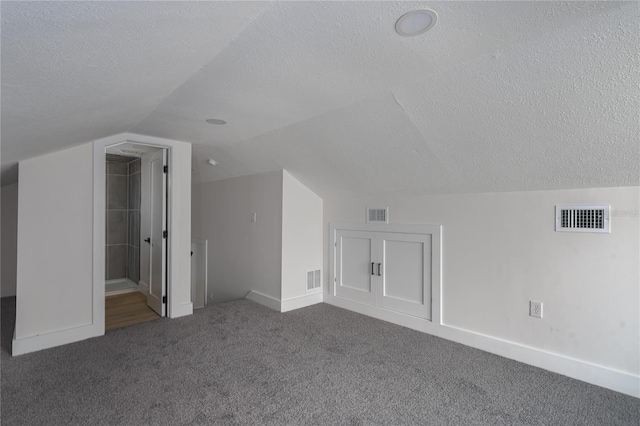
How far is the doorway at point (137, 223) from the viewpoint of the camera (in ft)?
12.8

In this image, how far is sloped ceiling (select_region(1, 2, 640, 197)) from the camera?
4.03 feet

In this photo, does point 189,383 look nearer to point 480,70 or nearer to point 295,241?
point 295,241

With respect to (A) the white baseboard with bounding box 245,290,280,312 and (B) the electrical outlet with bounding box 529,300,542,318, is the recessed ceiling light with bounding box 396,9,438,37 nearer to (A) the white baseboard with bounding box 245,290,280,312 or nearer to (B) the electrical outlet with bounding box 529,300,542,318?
(B) the electrical outlet with bounding box 529,300,542,318

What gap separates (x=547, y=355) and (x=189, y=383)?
275 cm

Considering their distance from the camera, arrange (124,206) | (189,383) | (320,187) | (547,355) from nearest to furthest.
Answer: (189,383) → (547,355) → (320,187) → (124,206)

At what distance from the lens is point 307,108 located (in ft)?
8.60

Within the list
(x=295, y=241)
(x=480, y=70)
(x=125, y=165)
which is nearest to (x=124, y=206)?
(x=125, y=165)

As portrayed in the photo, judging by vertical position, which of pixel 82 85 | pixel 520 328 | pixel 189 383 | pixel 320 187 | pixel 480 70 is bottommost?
pixel 189 383

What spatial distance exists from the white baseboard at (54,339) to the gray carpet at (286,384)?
10cm

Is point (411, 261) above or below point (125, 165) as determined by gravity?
below

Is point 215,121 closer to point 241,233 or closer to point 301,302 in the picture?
point 241,233

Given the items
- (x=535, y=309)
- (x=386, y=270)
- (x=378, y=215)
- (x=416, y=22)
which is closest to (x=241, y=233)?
(x=378, y=215)

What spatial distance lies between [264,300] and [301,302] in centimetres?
50

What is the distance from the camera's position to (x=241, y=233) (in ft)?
15.6
